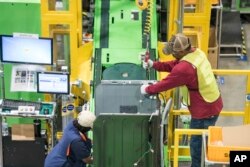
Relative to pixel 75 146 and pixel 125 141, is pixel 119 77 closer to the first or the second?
pixel 125 141

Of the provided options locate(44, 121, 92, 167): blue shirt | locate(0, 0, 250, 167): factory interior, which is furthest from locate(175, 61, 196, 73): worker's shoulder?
locate(44, 121, 92, 167): blue shirt

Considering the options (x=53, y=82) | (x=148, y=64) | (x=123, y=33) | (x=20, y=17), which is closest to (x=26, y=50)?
(x=53, y=82)

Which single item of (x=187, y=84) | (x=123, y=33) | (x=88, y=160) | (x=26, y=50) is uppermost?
(x=123, y=33)

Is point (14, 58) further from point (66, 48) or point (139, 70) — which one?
point (139, 70)

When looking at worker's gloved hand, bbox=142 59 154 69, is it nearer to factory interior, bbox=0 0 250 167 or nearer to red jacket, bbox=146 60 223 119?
red jacket, bbox=146 60 223 119

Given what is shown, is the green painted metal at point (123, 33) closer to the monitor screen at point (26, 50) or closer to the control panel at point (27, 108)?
the monitor screen at point (26, 50)

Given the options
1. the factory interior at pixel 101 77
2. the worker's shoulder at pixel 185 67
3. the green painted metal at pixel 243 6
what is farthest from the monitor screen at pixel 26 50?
the green painted metal at pixel 243 6

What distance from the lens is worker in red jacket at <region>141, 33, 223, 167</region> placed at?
8.33m

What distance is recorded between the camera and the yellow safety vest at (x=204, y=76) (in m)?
8.41

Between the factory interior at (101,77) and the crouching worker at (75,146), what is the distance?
0.12 metres

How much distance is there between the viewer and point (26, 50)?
10125 mm

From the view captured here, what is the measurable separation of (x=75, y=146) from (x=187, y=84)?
149 cm

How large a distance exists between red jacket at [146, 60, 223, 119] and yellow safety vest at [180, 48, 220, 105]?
47mm

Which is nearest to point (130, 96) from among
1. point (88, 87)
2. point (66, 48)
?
point (88, 87)
